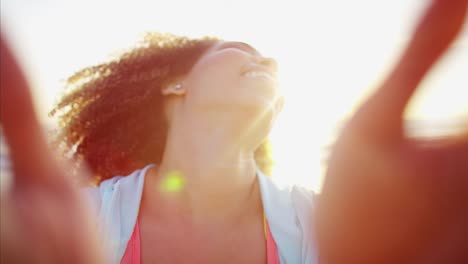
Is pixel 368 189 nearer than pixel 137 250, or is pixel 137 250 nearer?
pixel 368 189

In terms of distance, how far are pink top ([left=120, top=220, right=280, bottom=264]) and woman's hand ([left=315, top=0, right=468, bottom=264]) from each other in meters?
1.29

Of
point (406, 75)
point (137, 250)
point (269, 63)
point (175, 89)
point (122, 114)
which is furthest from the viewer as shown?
point (122, 114)

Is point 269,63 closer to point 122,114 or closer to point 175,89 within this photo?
point 175,89

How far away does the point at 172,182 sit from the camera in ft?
7.48

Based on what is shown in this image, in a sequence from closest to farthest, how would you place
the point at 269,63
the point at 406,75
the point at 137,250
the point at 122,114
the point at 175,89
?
the point at 406,75 → the point at 137,250 → the point at 269,63 → the point at 175,89 → the point at 122,114

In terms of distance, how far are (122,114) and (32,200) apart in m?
1.84

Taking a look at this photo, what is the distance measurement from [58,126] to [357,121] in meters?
2.25

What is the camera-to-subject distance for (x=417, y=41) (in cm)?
72

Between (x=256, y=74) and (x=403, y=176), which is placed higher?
(x=403, y=176)

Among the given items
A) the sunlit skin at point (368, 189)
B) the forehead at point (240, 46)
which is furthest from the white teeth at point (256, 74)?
the sunlit skin at point (368, 189)

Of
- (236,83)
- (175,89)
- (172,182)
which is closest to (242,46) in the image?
(236,83)

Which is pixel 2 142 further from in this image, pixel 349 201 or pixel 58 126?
pixel 58 126

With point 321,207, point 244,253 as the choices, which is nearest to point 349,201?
point 321,207

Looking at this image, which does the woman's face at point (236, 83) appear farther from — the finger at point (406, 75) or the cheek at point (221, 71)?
the finger at point (406, 75)
